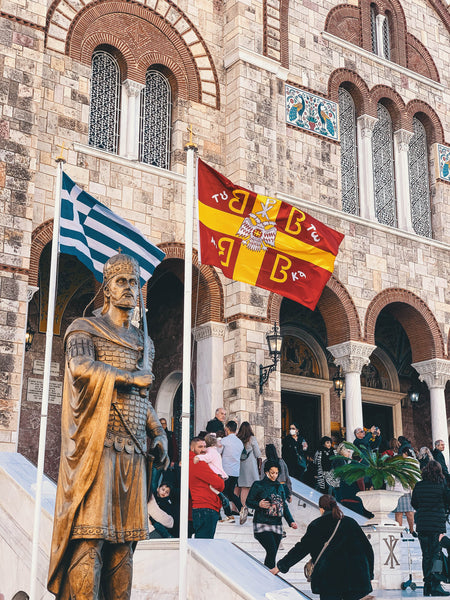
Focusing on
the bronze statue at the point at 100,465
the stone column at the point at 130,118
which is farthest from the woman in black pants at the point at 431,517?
the stone column at the point at 130,118

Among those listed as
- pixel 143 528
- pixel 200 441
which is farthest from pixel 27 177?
pixel 143 528

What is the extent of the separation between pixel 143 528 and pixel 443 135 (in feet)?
58.5

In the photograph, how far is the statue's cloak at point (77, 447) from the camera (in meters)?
4.73

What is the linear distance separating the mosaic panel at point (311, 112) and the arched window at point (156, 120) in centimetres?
275

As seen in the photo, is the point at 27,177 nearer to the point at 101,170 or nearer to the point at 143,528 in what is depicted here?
the point at 101,170

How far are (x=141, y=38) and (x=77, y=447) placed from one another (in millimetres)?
12975

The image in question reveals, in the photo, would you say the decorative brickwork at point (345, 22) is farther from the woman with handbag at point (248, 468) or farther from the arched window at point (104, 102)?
the woman with handbag at point (248, 468)

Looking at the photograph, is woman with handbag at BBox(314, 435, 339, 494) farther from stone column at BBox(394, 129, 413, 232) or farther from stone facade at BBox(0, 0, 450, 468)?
stone column at BBox(394, 129, 413, 232)

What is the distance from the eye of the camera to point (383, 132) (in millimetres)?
19984

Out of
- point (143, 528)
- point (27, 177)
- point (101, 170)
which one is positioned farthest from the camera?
point (101, 170)

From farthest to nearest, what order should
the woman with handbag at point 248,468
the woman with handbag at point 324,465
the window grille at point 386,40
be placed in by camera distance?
1. the window grille at point 386,40
2. the woman with handbag at point 324,465
3. the woman with handbag at point 248,468

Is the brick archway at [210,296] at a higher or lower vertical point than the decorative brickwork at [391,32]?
lower

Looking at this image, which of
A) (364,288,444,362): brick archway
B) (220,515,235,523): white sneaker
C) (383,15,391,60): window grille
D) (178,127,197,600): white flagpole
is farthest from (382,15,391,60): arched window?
(178,127,197,600): white flagpole

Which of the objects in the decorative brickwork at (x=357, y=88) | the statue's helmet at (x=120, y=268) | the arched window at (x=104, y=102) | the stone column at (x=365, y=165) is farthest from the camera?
the decorative brickwork at (x=357, y=88)
